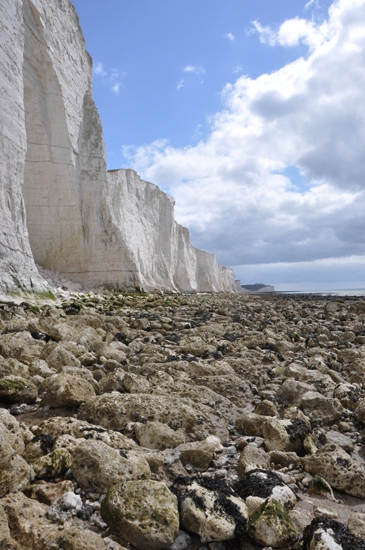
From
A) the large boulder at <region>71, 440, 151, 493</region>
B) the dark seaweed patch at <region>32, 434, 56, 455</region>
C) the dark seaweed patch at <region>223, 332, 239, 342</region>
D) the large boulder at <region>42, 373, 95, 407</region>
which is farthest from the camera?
the dark seaweed patch at <region>223, 332, 239, 342</region>

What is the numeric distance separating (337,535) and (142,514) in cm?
89

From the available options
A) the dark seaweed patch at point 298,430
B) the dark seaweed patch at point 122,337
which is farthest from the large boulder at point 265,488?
the dark seaweed patch at point 122,337

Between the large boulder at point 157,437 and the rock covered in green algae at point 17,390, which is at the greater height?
the rock covered in green algae at point 17,390

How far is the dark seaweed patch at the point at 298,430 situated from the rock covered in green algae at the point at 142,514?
1.33 m

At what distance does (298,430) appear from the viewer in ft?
9.59

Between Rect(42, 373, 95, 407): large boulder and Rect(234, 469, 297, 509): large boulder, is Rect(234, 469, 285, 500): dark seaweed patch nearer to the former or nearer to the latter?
Rect(234, 469, 297, 509): large boulder

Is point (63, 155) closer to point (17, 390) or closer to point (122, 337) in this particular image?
point (122, 337)

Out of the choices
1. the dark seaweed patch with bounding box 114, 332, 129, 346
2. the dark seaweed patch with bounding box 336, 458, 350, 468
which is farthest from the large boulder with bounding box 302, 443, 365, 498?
the dark seaweed patch with bounding box 114, 332, 129, 346

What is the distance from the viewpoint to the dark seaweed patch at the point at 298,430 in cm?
287

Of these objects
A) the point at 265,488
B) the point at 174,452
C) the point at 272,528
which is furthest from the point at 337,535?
the point at 174,452

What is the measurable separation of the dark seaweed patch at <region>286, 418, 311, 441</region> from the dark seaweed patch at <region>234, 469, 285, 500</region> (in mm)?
718

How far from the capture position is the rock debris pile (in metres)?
1.74

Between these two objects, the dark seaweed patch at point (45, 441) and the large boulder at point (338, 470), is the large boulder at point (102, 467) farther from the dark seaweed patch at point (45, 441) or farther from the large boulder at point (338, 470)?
the large boulder at point (338, 470)

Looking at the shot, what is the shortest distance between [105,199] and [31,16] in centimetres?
732
